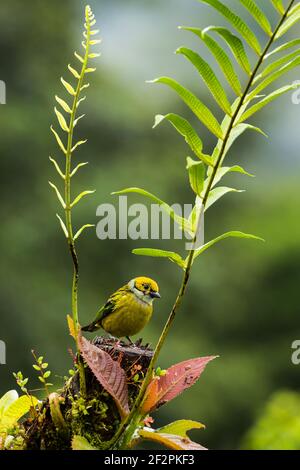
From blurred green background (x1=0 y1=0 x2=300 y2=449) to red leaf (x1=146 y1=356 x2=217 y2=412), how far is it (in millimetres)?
6576

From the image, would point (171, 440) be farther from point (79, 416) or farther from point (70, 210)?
point (70, 210)

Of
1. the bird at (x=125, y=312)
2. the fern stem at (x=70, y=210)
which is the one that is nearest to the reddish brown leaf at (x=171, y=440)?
the fern stem at (x=70, y=210)

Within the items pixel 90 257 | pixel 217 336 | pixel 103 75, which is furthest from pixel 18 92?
pixel 217 336

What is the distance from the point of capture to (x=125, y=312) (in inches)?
83.6

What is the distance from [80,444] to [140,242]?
7.48m

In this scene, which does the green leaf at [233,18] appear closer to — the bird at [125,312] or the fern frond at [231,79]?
the fern frond at [231,79]

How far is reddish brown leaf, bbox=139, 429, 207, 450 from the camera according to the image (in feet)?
4.28

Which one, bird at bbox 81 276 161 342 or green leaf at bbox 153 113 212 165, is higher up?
green leaf at bbox 153 113 212 165

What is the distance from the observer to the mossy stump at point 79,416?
138 centimetres

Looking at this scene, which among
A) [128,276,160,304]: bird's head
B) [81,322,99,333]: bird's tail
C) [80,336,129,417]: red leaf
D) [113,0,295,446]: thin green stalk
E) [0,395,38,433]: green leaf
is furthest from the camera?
[128,276,160,304]: bird's head

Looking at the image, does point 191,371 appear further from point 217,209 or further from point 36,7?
point 36,7

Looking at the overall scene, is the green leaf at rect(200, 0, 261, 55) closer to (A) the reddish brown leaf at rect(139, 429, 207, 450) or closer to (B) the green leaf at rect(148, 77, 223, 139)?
(B) the green leaf at rect(148, 77, 223, 139)

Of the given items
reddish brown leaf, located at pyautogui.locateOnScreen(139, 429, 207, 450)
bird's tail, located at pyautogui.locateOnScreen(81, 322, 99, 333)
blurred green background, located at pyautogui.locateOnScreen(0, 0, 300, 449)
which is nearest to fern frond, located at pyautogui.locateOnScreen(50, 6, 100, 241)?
reddish brown leaf, located at pyautogui.locateOnScreen(139, 429, 207, 450)

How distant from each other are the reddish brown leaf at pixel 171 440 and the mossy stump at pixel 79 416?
8 centimetres
